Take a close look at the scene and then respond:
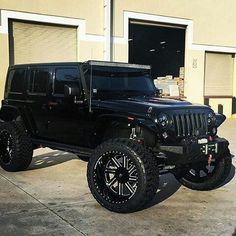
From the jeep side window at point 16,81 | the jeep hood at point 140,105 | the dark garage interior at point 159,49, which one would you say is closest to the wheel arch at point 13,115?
the jeep side window at point 16,81

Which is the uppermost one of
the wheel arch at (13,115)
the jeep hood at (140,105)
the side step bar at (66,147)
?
the jeep hood at (140,105)

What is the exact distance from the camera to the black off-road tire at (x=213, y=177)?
6242 mm

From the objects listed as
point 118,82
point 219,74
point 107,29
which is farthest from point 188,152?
point 219,74

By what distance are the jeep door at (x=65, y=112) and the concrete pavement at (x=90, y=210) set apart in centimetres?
79

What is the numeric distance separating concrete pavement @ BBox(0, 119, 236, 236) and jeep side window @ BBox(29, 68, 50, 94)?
4.86 feet

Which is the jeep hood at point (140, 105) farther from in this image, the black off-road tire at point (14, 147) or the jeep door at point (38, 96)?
the black off-road tire at point (14, 147)

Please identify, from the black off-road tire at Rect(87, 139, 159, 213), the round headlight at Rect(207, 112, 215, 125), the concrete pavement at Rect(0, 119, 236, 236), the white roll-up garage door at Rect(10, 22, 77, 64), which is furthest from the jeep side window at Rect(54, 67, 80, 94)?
the white roll-up garage door at Rect(10, 22, 77, 64)

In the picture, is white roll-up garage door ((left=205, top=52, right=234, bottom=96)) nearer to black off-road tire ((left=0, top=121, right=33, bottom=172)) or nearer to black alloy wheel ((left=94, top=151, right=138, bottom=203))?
black off-road tire ((left=0, top=121, right=33, bottom=172))

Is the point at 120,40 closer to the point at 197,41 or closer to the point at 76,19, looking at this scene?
the point at 76,19

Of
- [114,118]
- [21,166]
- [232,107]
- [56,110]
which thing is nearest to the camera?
[114,118]

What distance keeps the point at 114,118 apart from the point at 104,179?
854mm

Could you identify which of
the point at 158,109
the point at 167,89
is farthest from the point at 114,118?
the point at 167,89

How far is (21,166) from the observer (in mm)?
7375

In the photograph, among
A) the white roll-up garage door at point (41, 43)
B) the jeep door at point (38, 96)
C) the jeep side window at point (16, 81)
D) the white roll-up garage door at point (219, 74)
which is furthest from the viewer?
the white roll-up garage door at point (219, 74)
